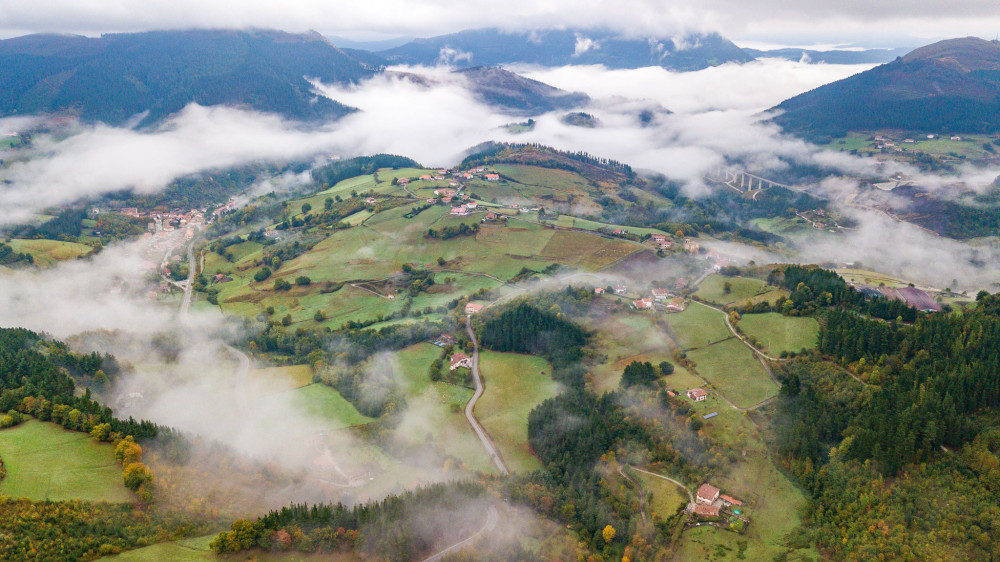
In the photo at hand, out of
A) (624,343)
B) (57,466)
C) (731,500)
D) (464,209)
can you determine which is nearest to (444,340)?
(624,343)

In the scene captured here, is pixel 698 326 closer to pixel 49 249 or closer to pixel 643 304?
pixel 643 304

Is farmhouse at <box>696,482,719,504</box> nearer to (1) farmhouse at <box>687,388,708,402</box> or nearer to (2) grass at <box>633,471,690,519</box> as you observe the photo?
(2) grass at <box>633,471,690,519</box>

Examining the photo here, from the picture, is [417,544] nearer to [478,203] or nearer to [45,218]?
[478,203]

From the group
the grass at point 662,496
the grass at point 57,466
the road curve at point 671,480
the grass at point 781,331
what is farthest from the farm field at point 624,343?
the grass at point 57,466

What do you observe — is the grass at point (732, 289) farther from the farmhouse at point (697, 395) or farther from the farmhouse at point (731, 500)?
the farmhouse at point (731, 500)

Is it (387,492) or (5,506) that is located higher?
(5,506)

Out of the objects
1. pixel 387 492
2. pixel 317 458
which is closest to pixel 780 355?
pixel 387 492
